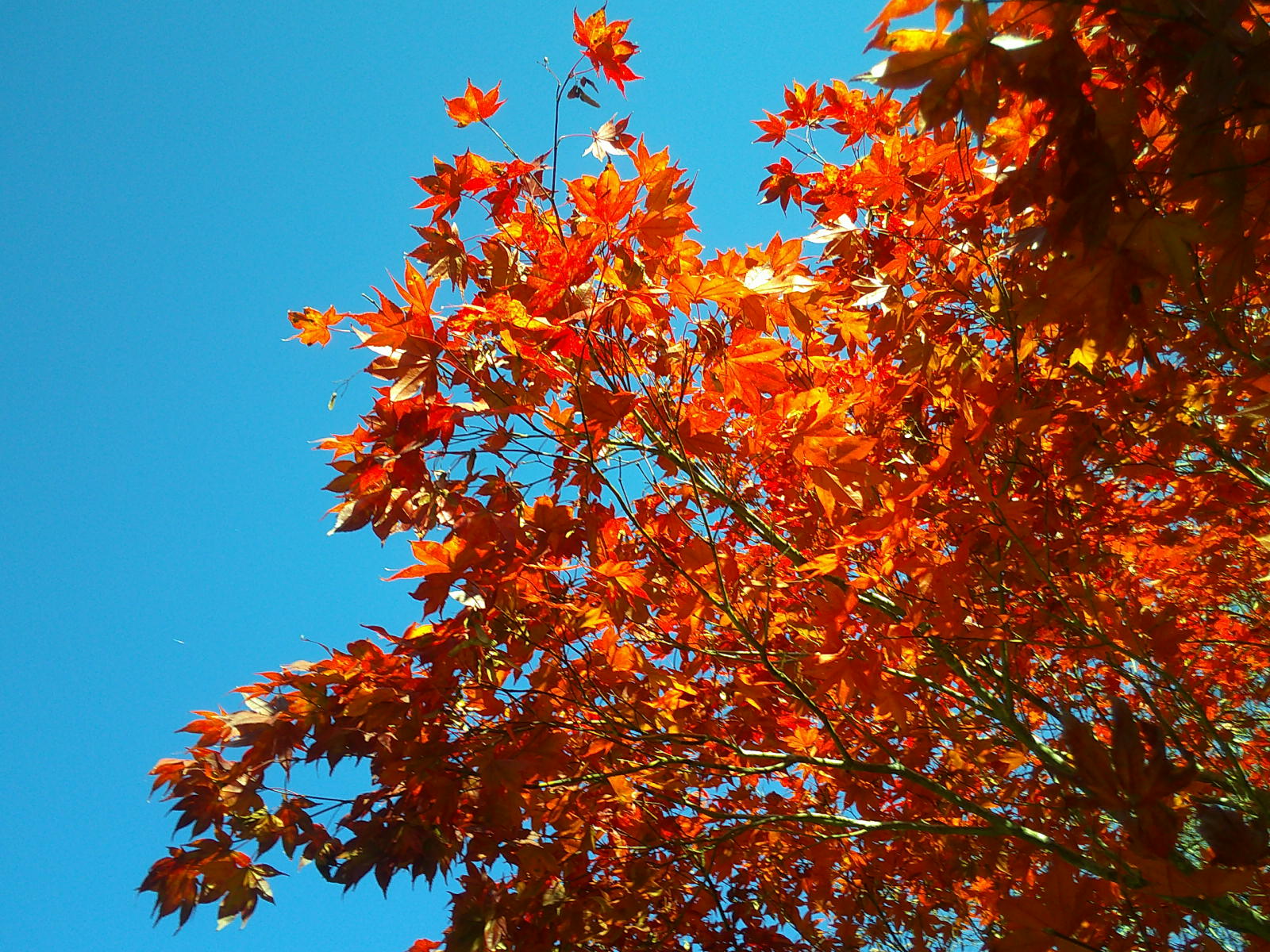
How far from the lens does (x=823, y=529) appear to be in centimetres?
243

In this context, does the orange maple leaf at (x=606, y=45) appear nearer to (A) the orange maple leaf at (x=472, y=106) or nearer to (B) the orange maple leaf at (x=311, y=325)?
(A) the orange maple leaf at (x=472, y=106)

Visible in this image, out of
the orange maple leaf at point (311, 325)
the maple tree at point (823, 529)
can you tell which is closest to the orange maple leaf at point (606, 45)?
the maple tree at point (823, 529)

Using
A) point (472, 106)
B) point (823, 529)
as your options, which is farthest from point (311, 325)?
point (823, 529)

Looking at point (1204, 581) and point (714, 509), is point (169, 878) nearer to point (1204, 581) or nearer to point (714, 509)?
point (714, 509)

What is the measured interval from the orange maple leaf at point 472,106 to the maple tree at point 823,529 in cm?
1

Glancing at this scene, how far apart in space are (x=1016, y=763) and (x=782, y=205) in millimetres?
2678

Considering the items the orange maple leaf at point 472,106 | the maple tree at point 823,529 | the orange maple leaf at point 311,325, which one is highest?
the orange maple leaf at point 472,106

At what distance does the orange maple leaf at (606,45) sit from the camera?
263cm

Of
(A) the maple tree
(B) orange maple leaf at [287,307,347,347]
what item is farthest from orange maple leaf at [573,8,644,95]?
(B) orange maple leaf at [287,307,347,347]

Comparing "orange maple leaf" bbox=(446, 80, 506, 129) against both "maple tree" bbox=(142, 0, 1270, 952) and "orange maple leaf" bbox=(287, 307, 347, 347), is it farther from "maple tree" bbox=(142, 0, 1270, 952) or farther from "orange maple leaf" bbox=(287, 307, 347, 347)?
"orange maple leaf" bbox=(287, 307, 347, 347)

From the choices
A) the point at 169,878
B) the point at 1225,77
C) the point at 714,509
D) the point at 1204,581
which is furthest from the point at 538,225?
the point at 1204,581

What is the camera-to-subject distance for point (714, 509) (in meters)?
3.05

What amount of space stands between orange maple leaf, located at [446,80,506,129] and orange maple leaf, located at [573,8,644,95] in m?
0.35

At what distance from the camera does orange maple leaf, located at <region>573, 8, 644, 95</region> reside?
263 centimetres
